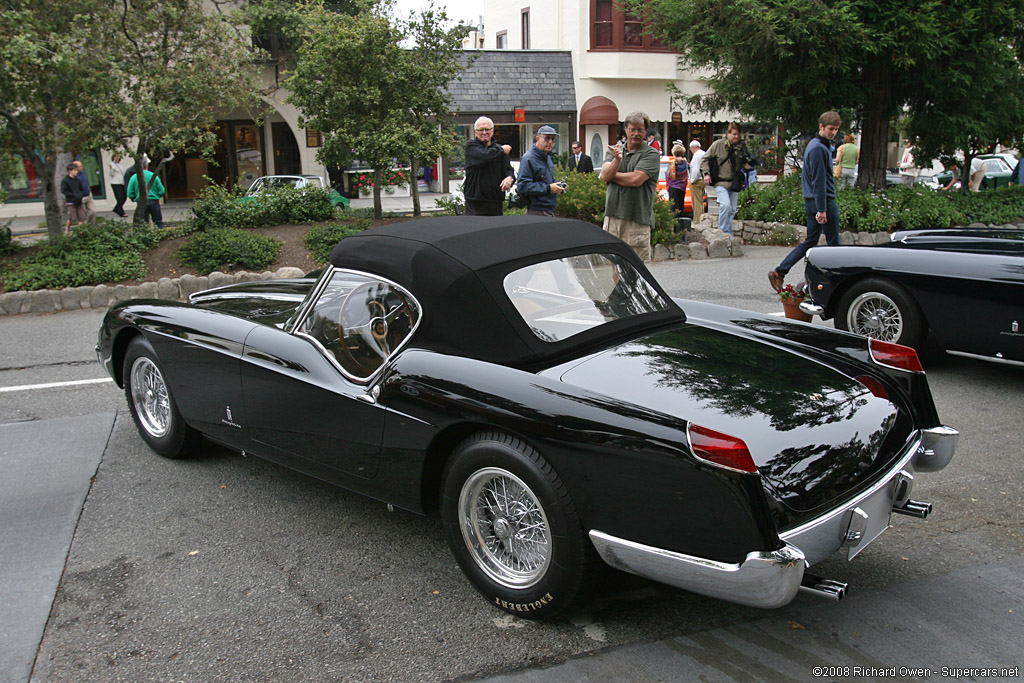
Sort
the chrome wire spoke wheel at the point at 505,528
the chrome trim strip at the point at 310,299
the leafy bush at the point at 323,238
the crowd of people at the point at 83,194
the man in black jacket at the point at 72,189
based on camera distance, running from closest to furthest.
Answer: the chrome wire spoke wheel at the point at 505,528 < the chrome trim strip at the point at 310,299 < the leafy bush at the point at 323,238 < the crowd of people at the point at 83,194 < the man in black jacket at the point at 72,189

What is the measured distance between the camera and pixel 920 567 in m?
3.51

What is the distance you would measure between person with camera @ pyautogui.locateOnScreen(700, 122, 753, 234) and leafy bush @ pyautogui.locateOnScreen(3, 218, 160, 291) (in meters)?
8.50

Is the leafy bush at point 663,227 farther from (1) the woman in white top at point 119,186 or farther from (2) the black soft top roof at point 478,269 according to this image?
(1) the woman in white top at point 119,186

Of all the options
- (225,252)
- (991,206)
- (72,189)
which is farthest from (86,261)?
(991,206)

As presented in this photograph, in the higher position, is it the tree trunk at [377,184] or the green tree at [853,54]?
the green tree at [853,54]

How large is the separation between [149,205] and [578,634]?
14.9 m

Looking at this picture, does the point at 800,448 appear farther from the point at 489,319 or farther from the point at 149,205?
the point at 149,205

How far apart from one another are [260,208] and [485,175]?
569 cm

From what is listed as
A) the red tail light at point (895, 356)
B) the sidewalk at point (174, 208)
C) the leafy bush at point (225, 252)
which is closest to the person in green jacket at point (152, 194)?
the sidewalk at point (174, 208)

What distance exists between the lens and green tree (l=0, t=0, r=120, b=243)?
10.3 metres

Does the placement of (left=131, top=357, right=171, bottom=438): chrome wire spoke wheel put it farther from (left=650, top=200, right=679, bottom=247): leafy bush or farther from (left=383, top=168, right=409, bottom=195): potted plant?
(left=383, top=168, right=409, bottom=195): potted plant

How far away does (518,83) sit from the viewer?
29.3 m

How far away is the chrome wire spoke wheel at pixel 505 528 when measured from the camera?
307 centimetres

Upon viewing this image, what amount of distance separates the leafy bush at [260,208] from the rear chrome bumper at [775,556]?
38.2ft
